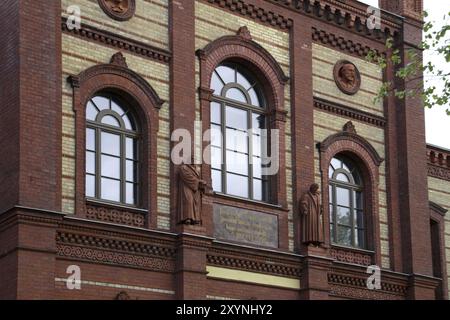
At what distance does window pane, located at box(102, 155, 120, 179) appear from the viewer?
88.7 feet

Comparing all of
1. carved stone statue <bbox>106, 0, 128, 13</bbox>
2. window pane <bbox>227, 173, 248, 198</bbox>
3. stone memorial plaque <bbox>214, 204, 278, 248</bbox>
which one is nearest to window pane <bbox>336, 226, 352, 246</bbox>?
stone memorial plaque <bbox>214, 204, 278, 248</bbox>

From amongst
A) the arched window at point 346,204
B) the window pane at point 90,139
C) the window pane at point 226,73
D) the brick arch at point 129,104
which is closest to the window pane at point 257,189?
the arched window at point 346,204

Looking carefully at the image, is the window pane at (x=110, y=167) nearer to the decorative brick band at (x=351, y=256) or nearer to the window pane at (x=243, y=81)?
the window pane at (x=243, y=81)

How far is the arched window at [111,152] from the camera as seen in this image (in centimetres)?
2683

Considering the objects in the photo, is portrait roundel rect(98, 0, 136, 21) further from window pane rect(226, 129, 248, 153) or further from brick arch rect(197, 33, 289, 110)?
window pane rect(226, 129, 248, 153)

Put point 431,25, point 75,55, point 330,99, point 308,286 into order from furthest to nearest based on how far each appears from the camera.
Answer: point 330,99 → point 308,286 → point 75,55 → point 431,25

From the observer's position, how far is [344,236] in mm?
31812

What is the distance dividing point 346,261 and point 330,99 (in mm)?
4425

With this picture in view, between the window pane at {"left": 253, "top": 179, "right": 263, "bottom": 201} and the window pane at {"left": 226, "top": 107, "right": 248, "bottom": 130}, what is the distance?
4.61 feet

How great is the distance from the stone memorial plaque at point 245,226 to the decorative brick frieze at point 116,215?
7.21 ft

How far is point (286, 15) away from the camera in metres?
31.5

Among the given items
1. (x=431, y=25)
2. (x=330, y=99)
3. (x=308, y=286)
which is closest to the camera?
(x=431, y=25)

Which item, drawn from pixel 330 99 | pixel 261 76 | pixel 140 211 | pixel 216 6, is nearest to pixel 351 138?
pixel 330 99

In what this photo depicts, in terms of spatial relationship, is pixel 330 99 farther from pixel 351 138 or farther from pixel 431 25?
pixel 431 25
